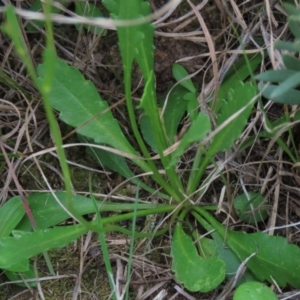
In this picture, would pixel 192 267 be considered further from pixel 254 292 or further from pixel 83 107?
pixel 83 107

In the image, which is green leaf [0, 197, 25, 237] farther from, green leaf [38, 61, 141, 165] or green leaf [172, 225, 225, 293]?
green leaf [172, 225, 225, 293]

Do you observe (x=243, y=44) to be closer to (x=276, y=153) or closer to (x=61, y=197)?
(x=276, y=153)

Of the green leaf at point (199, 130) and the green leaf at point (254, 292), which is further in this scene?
the green leaf at point (254, 292)

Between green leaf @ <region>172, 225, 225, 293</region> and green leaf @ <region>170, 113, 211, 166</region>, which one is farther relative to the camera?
green leaf @ <region>172, 225, 225, 293</region>

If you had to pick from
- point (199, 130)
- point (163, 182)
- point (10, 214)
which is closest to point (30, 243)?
point (10, 214)

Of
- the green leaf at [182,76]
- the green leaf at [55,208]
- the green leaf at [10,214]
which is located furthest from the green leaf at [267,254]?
the green leaf at [10,214]

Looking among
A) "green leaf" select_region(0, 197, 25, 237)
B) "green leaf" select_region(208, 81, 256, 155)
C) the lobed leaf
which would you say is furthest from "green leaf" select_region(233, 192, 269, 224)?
"green leaf" select_region(0, 197, 25, 237)

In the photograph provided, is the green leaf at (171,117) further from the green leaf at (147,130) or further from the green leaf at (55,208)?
the green leaf at (55,208)

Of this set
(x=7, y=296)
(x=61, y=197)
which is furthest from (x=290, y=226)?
(x=7, y=296)
